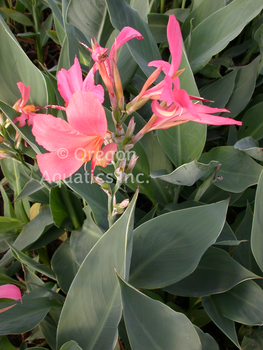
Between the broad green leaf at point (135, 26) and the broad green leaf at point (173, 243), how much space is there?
0.44 metres

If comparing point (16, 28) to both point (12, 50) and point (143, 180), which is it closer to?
point (12, 50)

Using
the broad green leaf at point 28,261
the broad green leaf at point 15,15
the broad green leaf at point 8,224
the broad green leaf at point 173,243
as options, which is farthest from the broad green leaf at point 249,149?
the broad green leaf at point 15,15

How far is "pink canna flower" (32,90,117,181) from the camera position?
0.34m

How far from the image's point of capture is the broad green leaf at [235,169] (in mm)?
677

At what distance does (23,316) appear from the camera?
602 millimetres

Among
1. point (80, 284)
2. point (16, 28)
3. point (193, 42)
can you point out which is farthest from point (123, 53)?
point (16, 28)

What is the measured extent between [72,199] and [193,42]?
686 millimetres

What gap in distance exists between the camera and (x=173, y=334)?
446mm

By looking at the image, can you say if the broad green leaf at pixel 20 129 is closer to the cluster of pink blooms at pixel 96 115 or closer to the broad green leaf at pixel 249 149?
the cluster of pink blooms at pixel 96 115

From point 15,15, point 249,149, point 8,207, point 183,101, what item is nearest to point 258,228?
point 249,149

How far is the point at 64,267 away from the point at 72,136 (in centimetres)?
55

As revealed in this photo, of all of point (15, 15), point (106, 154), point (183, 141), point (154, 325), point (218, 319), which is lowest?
point (218, 319)

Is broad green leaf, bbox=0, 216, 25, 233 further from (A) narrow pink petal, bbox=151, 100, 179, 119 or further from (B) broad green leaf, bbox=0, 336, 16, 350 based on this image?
(A) narrow pink petal, bbox=151, 100, 179, 119

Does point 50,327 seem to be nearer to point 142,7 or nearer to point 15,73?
point 15,73
